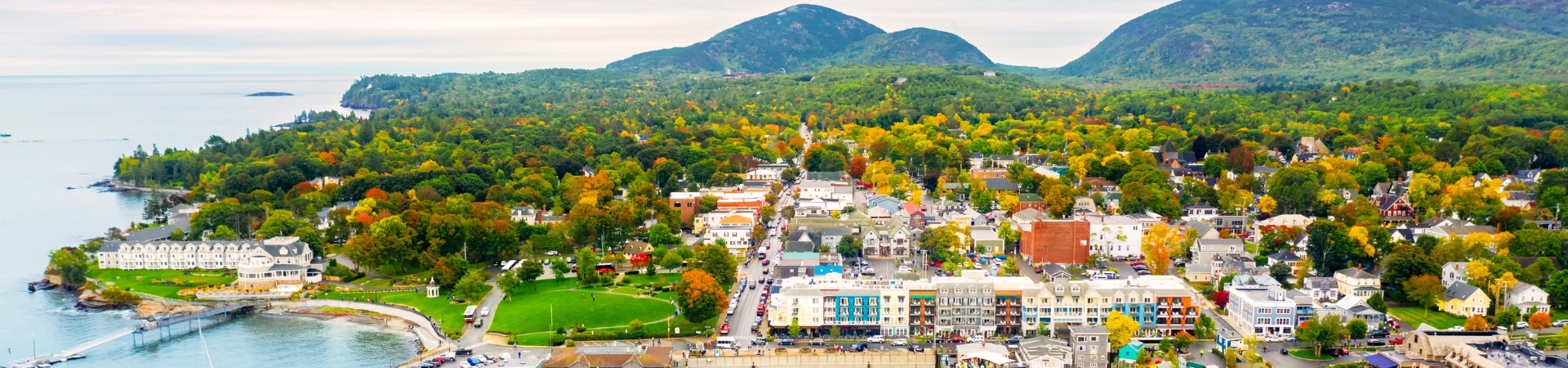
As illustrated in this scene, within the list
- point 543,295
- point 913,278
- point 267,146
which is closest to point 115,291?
point 543,295

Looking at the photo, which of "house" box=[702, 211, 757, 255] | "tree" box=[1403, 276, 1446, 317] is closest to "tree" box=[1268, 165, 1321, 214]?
"tree" box=[1403, 276, 1446, 317]

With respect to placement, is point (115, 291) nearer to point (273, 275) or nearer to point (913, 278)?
point (273, 275)

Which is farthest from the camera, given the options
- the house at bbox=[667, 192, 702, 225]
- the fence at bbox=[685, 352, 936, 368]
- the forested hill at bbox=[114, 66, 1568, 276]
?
the house at bbox=[667, 192, 702, 225]

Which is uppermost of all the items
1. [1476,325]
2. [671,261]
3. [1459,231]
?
[1459,231]

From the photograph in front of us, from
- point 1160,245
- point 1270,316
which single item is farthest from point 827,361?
point 1160,245

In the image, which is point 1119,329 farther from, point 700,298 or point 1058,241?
point 1058,241

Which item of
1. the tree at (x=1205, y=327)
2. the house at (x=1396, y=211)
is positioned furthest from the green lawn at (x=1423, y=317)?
the house at (x=1396, y=211)

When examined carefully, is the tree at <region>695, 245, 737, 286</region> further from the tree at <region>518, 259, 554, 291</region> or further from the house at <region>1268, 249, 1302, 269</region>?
the house at <region>1268, 249, 1302, 269</region>
